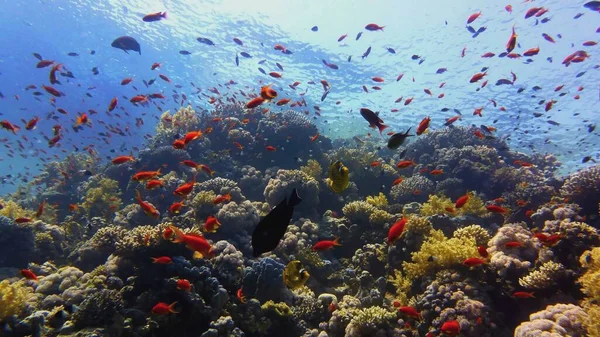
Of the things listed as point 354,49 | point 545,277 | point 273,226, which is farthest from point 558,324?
point 354,49

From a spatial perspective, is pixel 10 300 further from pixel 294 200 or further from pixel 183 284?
pixel 294 200

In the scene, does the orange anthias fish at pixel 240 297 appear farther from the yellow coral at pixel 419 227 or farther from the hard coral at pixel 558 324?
the hard coral at pixel 558 324

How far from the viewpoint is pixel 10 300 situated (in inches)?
206

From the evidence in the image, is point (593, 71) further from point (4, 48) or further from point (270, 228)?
point (4, 48)

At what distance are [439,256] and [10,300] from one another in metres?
8.39

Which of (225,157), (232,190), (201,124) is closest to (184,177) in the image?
(225,157)

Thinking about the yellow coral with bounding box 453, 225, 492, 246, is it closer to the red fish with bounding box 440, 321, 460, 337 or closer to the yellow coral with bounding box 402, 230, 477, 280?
the yellow coral with bounding box 402, 230, 477, 280

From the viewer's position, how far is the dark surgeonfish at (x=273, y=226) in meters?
1.80

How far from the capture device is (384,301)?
6930 mm

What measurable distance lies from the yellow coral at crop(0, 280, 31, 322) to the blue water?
55.1ft

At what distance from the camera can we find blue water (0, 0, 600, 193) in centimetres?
2519

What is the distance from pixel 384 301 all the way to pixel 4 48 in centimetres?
Result: 5736

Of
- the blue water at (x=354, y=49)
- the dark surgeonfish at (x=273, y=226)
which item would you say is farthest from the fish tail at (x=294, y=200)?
the blue water at (x=354, y=49)

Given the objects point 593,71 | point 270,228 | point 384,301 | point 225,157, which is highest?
point 593,71
